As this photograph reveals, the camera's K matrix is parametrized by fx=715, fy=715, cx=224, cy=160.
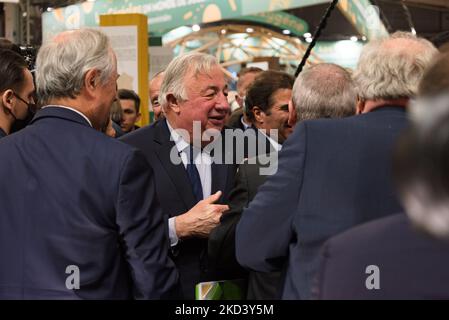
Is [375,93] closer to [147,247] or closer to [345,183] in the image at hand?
[345,183]

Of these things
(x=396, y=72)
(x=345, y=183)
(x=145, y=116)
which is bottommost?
(x=145, y=116)

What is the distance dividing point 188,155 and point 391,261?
2.27 m

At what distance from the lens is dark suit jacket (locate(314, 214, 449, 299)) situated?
1005mm

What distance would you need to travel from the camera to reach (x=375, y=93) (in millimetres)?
2164

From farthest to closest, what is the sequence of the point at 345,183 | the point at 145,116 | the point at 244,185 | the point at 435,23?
the point at 435,23, the point at 145,116, the point at 244,185, the point at 345,183

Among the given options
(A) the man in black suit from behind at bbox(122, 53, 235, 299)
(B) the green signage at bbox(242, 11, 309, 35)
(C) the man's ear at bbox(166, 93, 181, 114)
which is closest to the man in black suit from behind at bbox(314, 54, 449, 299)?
(A) the man in black suit from behind at bbox(122, 53, 235, 299)

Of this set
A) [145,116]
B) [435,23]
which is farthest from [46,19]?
[435,23]

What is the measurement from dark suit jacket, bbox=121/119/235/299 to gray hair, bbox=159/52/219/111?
169 mm

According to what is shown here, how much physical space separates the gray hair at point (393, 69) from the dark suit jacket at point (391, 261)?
117 cm

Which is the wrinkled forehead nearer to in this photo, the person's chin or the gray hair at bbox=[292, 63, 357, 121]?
the person's chin

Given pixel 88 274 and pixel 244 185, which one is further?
pixel 244 185

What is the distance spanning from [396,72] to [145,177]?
0.84 meters

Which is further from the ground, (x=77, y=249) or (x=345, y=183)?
(x=345, y=183)

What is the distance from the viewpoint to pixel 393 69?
2143 mm
